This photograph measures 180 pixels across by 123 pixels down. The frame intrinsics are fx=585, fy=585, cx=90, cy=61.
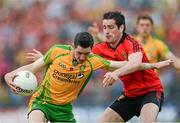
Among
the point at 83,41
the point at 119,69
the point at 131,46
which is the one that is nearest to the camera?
the point at 83,41

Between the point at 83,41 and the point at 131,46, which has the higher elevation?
the point at 83,41

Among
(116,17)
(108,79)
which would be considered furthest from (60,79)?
(116,17)

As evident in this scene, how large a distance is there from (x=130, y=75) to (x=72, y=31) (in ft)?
18.7

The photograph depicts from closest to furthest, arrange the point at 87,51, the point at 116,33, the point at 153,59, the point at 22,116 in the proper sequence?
the point at 87,51 → the point at 116,33 → the point at 153,59 → the point at 22,116

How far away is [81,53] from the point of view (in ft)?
24.6

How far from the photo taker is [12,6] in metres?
14.3

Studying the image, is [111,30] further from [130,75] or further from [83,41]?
[83,41]

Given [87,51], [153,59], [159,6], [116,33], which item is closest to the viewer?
[87,51]

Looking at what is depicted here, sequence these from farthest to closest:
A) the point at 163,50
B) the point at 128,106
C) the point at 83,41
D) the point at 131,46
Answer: the point at 163,50 < the point at 128,106 < the point at 131,46 < the point at 83,41

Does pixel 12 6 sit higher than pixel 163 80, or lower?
higher

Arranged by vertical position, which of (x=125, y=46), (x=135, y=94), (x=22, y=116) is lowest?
(x=22, y=116)

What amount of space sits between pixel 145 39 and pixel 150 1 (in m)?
2.89

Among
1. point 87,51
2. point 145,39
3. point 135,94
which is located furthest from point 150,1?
point 87,51

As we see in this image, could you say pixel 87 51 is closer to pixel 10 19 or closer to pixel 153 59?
pixel 153 59
